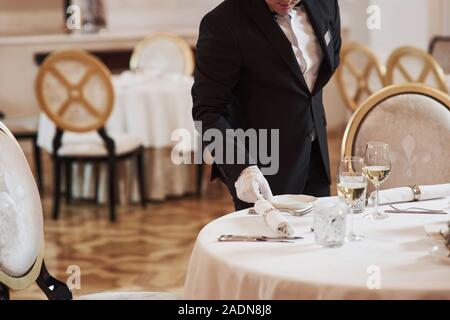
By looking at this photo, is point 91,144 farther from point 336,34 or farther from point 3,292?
point 3,292

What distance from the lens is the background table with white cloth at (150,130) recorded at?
4.99 meters

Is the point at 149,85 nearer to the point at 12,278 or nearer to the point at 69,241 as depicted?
the point at 69,241

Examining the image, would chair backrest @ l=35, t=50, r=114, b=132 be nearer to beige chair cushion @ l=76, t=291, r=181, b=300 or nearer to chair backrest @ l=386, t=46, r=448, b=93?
chair backrest @ l=386, t=46, r=448, b=93

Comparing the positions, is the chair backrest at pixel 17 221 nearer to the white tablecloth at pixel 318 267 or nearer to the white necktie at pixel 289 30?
the white tablecloth at pixel 318 267

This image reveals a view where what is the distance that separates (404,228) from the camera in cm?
174

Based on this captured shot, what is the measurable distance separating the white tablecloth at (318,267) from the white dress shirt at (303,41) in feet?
2.12

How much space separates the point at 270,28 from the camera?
2.19m

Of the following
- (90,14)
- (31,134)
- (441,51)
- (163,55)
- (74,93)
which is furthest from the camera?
(90,14)

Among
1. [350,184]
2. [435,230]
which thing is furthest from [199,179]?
[435,230]

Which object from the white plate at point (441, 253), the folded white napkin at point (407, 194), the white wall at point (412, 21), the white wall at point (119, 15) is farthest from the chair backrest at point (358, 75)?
the white plate at point (441, 253)

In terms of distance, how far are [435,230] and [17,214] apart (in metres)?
1.02

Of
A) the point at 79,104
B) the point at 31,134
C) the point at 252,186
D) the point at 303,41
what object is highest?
the point at 303,41
